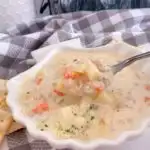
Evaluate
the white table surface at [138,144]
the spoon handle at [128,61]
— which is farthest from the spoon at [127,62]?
the white table surface at [138,144]

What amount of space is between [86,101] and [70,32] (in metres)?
0.29

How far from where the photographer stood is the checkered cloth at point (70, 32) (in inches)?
25.6

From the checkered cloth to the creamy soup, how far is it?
162mm

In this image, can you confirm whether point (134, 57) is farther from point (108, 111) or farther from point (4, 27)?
point (4, 27)

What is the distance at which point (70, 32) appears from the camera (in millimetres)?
699

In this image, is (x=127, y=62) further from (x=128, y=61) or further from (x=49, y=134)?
(x=49, y=134)

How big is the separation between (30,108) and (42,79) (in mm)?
57

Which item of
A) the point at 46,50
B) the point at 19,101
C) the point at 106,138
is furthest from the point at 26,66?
the point at 106,138

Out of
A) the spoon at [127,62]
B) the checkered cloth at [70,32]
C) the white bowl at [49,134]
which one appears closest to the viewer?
the white bowl at [49,134]

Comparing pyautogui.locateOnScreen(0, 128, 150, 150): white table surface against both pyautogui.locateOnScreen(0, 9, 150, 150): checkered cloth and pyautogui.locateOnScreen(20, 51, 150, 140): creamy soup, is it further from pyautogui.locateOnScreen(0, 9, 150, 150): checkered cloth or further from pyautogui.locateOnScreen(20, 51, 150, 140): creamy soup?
pyautogui.locateOnScreen(0, 9, 150, 150): checkered cloth

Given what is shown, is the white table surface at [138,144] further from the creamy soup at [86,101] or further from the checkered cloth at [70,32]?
the checkered cloth at [70,32]

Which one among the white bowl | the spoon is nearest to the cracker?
the white bowl

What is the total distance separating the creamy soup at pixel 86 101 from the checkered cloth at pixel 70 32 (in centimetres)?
16

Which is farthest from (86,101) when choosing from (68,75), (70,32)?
(70,32)
